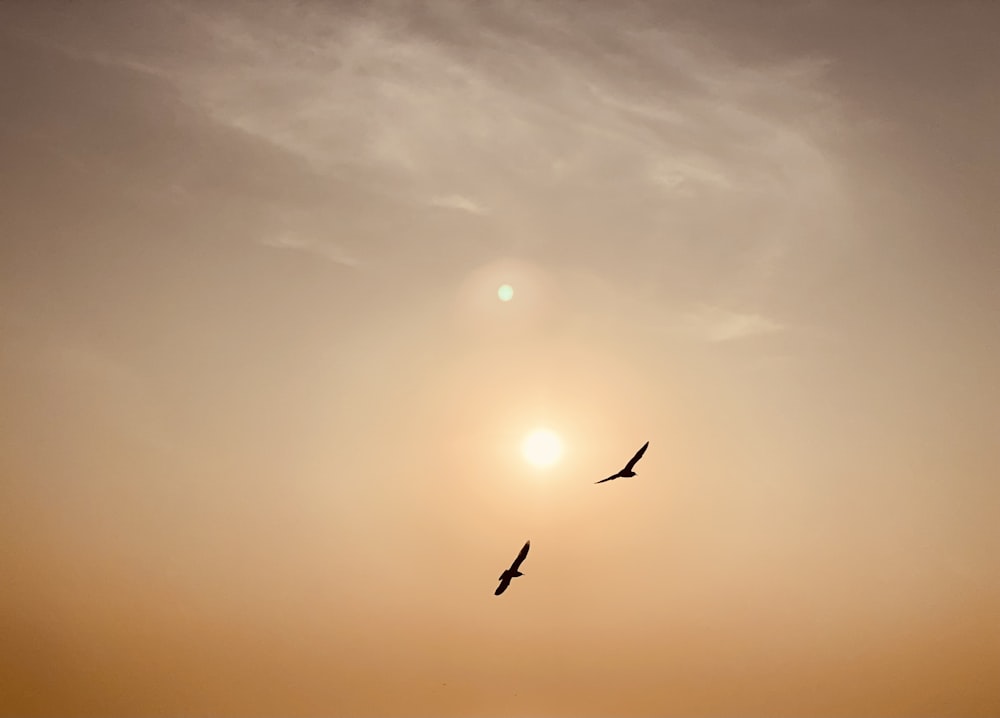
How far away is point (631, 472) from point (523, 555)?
7.80 m

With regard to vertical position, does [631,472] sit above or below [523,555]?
above

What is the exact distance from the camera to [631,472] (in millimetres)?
45531

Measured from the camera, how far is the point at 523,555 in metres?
44.4
